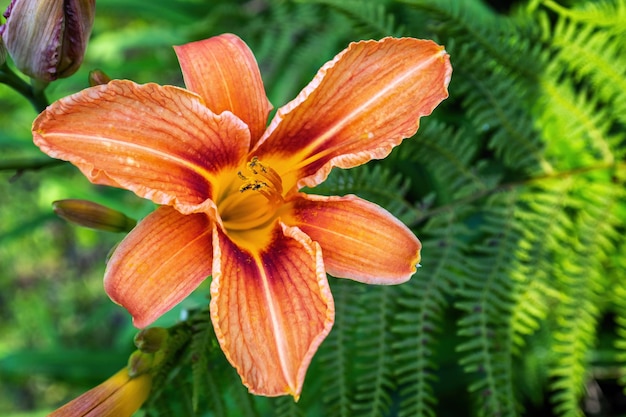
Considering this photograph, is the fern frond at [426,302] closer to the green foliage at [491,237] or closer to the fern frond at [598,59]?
the green foliage at [491,237]

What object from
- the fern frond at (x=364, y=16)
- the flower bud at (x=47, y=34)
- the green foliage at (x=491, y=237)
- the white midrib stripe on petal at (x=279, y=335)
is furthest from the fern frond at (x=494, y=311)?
the flower bud at (x=47, y=34)

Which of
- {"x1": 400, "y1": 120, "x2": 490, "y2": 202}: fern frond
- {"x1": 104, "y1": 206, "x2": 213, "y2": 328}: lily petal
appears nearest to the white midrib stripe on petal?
{"x1": 104, "y1": 206, "x2": 213, "y2": 328}: lily petal

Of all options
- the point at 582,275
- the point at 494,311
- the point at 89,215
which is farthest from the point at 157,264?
the point at 582,275

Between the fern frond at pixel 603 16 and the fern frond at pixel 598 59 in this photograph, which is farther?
the fern frond at pixel 598 59

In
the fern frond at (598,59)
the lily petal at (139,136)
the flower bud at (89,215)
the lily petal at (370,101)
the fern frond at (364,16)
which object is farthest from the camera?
the fern frond at (598,59)

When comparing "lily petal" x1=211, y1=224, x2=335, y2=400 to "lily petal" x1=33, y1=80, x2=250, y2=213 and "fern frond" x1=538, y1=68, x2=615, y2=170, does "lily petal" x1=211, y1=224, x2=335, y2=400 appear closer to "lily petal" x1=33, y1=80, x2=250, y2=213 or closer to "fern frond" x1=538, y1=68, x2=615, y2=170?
"lily petal" x1=33, y1=80, x2=250, y2=213

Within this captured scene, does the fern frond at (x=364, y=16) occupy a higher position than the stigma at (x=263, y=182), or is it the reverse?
the fern frond at (x=364, y=16)

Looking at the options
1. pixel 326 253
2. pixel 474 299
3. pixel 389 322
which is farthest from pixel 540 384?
pixel 326 253
